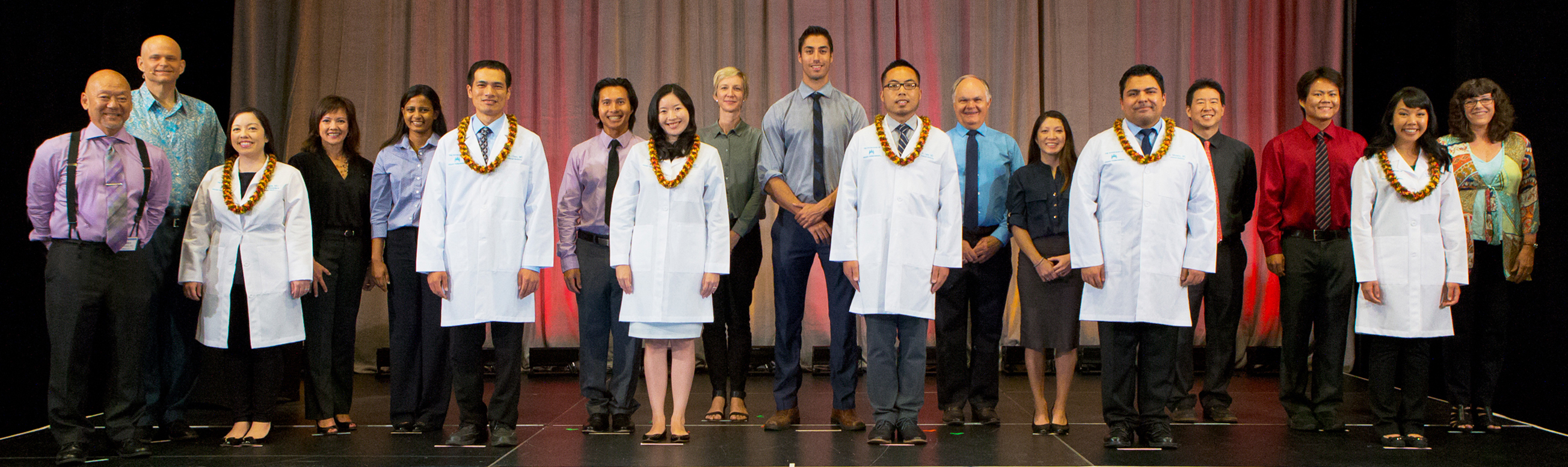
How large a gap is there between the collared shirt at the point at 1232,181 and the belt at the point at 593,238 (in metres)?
2.57

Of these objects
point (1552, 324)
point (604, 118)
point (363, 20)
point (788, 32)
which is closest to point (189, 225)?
point (604, 118)

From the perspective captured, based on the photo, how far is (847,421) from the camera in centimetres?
397

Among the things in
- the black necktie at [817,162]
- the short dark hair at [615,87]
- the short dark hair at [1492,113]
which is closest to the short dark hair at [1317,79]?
the short dark hair at [1492,113]

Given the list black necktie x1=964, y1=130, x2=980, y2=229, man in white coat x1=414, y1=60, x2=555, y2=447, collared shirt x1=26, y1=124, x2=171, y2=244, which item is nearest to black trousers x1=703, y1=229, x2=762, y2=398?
man in white coat x1=414, y1=60, x2=555, y2=447

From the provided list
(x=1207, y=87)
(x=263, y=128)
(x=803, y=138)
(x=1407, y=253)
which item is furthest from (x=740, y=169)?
(x=1407, y=253)

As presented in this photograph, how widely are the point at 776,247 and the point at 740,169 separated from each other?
367mm

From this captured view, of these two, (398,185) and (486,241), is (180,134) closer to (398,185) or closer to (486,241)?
(398,185)

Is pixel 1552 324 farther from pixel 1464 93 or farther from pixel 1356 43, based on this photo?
pixel 1356 43

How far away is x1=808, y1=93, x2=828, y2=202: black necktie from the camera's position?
157 inches

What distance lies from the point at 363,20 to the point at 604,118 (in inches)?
142

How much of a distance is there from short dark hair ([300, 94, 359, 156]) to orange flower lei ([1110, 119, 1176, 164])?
3032 millimetres

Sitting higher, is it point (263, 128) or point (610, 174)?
point (263, 128)

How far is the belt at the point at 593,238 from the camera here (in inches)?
153

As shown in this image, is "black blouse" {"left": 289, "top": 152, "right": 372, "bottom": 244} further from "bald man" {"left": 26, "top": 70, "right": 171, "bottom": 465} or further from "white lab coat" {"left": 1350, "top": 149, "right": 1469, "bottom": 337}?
"white lab coat" {"left": 1350, "top": 149, "right": 1469, "bottom": 337}
